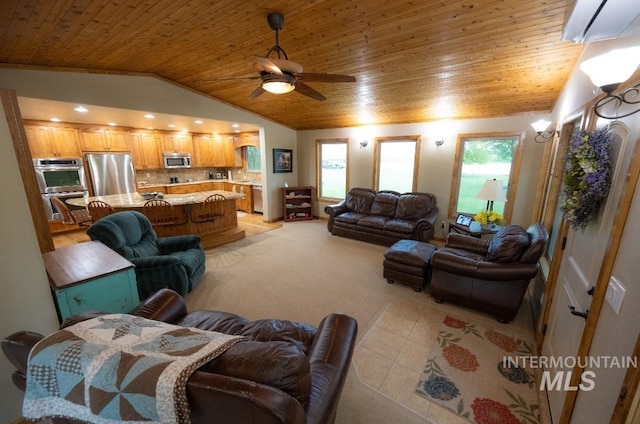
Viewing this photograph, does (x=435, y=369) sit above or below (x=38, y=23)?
below

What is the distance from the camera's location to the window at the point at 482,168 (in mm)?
4422

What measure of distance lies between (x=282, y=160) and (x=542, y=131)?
5.29 meters

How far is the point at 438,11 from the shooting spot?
228 cm

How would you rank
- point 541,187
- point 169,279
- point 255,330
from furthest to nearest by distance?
point 541,187
point 169,279
point 255,330

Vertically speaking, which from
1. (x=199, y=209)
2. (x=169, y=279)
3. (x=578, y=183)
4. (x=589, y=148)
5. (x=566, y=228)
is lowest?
(x=169, y=279)

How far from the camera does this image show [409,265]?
3.26 m

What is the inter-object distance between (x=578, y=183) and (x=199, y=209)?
5025mm

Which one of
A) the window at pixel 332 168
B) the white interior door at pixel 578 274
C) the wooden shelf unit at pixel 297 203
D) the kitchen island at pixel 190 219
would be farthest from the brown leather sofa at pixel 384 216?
the white interior door at pixel 578 274

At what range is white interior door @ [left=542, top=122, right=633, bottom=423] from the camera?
1328 mm

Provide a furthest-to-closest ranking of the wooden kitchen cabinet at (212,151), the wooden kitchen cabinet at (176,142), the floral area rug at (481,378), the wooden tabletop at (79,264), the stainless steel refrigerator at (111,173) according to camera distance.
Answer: the wooden kitchen cabinet at (212,151) → the wooden kitchen cabinet at (176,142) → the stainless steel refrigerator at (111,173) → the wooden tabletop at (79,264) → the floral area rug at (481,378)

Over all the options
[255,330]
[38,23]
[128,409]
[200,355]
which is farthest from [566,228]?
[38,23]

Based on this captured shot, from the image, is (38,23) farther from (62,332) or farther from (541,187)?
(541,187)

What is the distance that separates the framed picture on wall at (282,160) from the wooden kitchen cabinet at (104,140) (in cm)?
357

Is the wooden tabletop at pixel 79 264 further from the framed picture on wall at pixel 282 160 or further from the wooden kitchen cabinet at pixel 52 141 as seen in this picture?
the framed picture on wall at pixel 282 160
